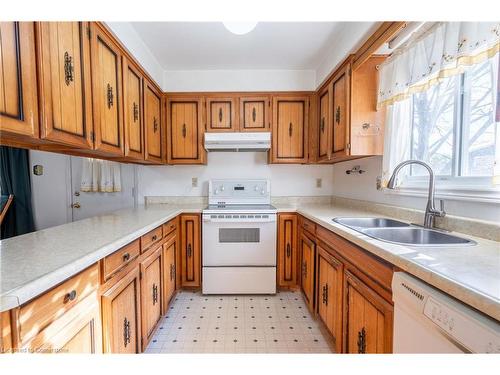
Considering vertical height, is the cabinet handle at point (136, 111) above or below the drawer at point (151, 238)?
above

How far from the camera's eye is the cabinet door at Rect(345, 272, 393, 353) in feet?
2.91

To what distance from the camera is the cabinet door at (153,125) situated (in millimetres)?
2037

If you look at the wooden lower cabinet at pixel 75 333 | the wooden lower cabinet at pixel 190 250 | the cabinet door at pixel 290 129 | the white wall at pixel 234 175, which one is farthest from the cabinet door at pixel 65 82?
the cabinet door at pixel 290 129

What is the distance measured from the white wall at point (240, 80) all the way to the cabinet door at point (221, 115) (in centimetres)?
15

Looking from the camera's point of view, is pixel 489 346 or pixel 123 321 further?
pixel 123 321

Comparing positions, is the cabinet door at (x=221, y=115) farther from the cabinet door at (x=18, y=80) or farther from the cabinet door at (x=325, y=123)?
the cabinet door at (x=18, y=80)

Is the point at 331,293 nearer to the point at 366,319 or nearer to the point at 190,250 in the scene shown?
the point at 366,319

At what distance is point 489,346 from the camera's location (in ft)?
1.58

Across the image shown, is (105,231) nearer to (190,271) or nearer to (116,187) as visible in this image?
(116,187)

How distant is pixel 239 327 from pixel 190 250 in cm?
86

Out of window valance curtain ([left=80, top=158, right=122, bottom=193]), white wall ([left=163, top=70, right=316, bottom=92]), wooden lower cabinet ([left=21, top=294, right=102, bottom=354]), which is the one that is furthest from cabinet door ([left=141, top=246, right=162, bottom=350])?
white wall ([left=163, top=70, right=316, bottom=92])

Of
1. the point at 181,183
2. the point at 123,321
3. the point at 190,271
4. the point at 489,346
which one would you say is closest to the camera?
the point at 489,346
